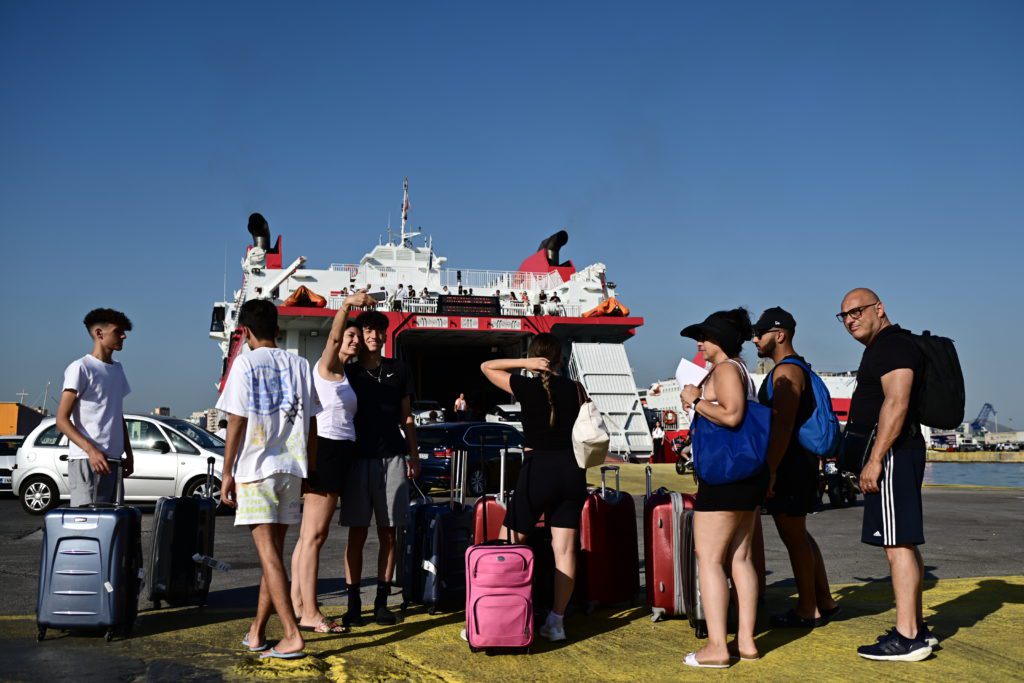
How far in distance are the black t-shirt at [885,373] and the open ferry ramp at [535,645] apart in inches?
45.0

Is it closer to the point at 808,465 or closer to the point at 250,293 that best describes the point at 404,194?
the point at 250,293

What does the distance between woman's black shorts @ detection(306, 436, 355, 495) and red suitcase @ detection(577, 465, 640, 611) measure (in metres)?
1.60

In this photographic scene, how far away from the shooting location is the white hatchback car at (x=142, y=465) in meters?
11.6

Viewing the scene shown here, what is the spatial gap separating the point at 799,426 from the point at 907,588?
1.03 metres

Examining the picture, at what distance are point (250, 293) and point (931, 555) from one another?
81.5 ft

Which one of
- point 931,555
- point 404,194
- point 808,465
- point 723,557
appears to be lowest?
point 931,555

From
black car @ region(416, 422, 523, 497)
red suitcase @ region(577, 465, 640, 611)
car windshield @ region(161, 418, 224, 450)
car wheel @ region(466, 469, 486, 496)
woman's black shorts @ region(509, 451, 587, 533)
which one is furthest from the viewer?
car wheel @ region(466, 469, 486, 496)

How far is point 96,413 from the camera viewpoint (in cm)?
522

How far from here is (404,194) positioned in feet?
131

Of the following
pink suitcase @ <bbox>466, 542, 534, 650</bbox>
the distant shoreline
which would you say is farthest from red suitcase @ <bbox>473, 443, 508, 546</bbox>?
Result: the distant shoreline

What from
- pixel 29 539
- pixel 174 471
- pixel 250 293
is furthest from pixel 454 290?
pixel 29 539

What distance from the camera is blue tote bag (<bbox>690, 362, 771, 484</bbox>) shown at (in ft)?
13.7

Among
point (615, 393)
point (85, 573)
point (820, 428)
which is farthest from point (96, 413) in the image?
point (615, 393)

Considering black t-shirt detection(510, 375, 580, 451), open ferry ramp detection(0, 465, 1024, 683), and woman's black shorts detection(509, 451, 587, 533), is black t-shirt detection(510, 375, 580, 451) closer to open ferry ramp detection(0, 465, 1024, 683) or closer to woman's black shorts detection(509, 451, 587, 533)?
woman's black shorts detection(509, 451, 587, 533)
